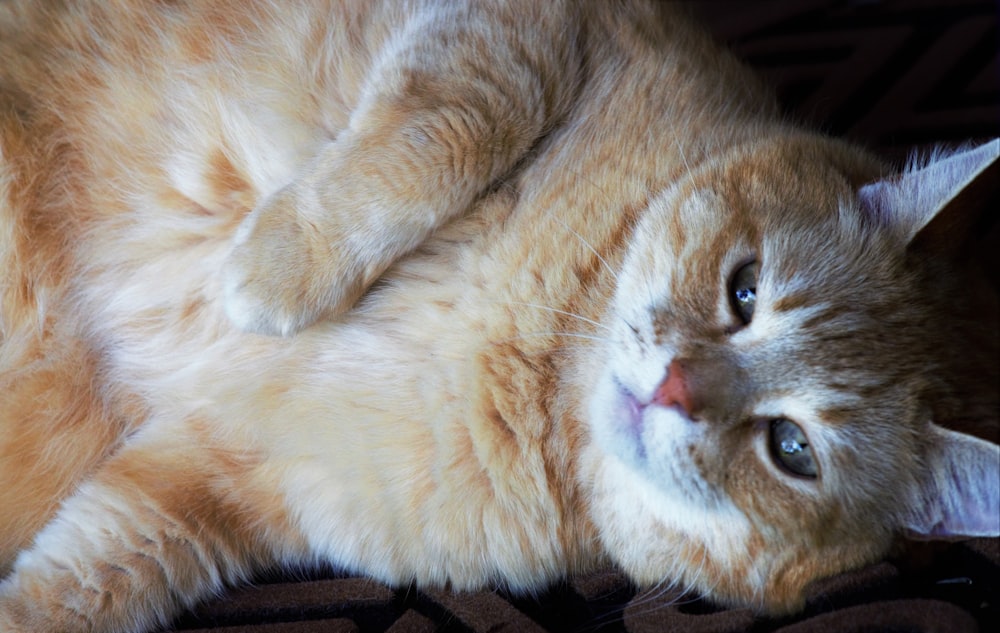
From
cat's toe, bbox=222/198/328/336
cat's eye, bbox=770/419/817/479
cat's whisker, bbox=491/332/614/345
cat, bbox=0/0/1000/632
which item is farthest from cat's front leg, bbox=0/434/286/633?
cat's eye, bbox=770/419/817/479

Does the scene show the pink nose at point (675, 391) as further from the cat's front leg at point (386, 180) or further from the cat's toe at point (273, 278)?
the cat's toe at point (273, 278)

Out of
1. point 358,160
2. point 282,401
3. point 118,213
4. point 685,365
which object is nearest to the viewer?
point 685,365

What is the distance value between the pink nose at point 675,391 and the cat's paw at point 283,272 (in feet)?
1.89

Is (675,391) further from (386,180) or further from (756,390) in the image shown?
(386,180)

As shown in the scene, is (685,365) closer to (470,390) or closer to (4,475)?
(470,390)

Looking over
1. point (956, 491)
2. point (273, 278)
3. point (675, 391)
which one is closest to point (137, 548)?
point (273, 278)

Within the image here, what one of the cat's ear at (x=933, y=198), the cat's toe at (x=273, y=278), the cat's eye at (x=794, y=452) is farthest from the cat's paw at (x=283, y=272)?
the cat's ear at (x=933, y=198)

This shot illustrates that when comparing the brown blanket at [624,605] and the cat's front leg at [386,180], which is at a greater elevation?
the cat's front leg at [386,180]

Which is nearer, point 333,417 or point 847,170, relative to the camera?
point 333,417

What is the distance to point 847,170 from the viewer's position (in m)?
1.78

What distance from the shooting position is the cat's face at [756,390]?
58.2 inches

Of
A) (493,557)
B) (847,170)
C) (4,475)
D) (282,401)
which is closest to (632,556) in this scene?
(493,557)

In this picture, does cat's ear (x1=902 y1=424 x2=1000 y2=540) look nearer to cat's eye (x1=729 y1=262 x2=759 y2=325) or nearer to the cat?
the cat

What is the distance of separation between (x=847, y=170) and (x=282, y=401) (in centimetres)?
121
